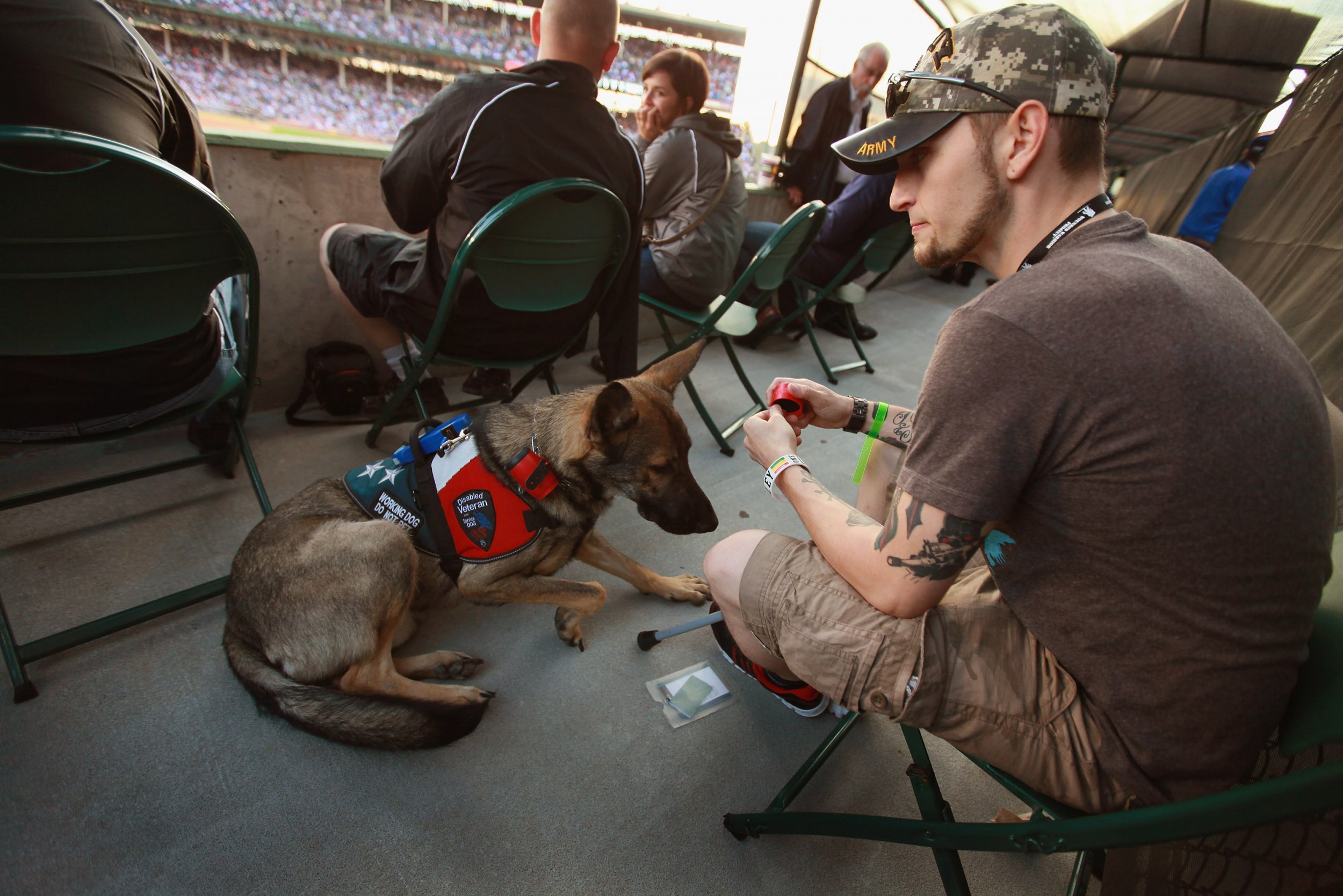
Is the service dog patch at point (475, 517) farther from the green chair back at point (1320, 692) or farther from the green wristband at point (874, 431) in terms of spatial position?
the green chair back at point (1320, 692)

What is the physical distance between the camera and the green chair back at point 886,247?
162 inches

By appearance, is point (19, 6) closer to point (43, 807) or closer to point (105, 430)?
point (105, 430)

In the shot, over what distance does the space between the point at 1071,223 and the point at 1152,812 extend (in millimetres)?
1047

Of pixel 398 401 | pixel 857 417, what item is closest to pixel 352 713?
pixel 398 401

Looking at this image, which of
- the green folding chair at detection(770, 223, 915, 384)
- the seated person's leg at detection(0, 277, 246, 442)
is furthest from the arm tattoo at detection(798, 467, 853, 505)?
the green folding chair at detection(770, 223, 915, 384)

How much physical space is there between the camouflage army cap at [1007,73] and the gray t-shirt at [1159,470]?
34 cm

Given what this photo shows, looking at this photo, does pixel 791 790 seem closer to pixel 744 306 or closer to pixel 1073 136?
pixel 1073 136

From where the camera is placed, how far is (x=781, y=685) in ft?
5.69

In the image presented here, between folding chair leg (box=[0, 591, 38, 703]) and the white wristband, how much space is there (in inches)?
86.1

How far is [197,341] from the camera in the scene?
1767mm

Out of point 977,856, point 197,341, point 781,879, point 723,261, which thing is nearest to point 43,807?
point 197,341

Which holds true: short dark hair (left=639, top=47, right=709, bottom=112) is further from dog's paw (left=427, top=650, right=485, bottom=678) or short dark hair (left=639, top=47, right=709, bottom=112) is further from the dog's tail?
the dog's tail

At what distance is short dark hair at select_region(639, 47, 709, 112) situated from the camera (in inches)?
Result: 132

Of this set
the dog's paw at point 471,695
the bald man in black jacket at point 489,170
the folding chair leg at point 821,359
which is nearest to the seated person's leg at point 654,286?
the bald man in black jacket at point 489,170
